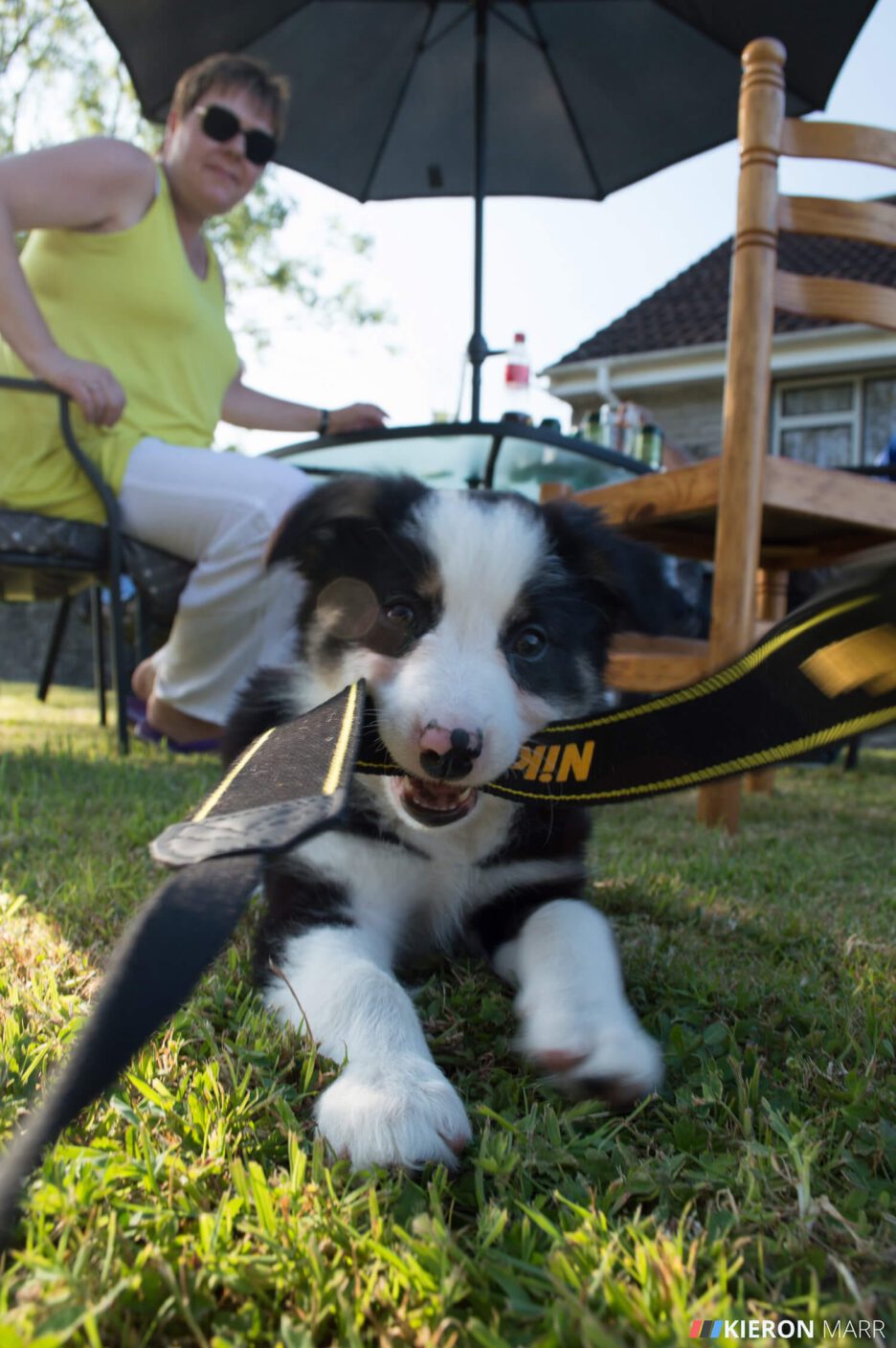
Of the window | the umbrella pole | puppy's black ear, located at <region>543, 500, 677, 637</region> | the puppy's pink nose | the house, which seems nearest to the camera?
the puppy's pink nose

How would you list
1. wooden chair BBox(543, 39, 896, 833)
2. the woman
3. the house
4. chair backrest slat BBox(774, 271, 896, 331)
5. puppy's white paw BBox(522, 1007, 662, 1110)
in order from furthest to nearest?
the house < the woman < chair backrest slat BBox(774, 271, 896, 331) < wooden chair BBox(543, 39, 896, 833) < puppy's white paw BBox(522, 1007, 662, 1110)

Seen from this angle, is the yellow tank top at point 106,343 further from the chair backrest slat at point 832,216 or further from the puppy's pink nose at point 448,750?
the puppy's pink nose at point 448,750

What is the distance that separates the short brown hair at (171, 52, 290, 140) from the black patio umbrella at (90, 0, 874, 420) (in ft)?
3.65

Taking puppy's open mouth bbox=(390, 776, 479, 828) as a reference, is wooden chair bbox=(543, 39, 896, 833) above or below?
above

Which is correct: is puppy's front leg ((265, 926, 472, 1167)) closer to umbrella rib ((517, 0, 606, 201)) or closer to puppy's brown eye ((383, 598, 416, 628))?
puppy's brown eye ((383, 598, 416, 628))

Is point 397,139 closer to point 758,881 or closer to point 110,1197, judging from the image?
point 758,881

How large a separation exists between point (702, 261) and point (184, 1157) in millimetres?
15489

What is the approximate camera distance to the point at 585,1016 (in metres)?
1.15

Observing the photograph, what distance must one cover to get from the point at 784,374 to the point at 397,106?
740 cm

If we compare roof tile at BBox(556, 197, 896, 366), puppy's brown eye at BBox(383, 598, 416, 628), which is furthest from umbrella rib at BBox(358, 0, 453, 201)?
roof tile at BBox(556, 197, 896, 366)

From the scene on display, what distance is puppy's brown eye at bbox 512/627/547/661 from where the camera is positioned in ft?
5.47

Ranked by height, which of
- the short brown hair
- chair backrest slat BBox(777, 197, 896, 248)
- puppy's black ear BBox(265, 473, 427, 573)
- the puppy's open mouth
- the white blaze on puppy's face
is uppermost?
the short brown hair

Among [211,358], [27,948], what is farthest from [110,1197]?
[211,358]

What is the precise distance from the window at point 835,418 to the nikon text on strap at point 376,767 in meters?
10.5
